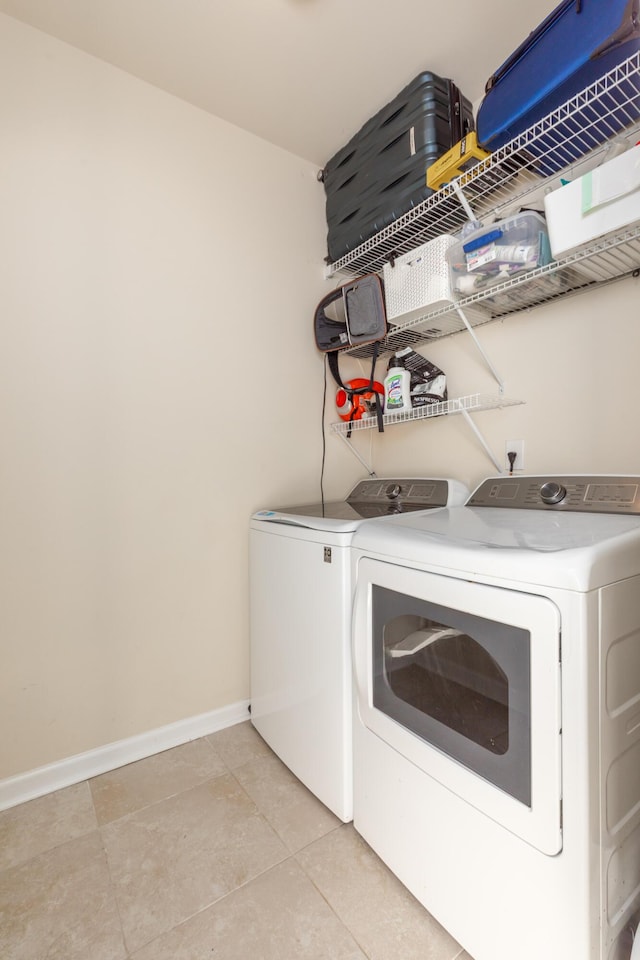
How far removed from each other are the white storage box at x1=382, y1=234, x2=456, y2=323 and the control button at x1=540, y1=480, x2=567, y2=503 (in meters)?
0.76

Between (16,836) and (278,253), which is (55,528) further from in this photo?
(278,253)

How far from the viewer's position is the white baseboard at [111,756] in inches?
56.6

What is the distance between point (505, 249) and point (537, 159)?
0.35 meters

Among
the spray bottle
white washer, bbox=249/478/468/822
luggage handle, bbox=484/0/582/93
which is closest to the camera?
luggage handle, bbox=484/0/582/93

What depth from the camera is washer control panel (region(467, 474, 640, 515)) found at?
1.18 m

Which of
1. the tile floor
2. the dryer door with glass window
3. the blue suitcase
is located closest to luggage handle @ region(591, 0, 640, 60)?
the blue suitcase

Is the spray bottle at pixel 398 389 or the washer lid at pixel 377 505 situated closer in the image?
the washer lid at pixel 377 505

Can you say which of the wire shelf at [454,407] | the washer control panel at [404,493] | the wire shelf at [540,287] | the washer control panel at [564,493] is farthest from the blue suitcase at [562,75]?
the washer control panel at [404,493]

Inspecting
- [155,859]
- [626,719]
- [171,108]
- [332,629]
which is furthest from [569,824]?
[171,108]

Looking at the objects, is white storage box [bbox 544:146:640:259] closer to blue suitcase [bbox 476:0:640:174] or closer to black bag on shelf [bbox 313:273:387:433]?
blue suitcase [bbox 476:0:640:174]

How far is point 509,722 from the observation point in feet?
2.73

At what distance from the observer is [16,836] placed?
4.28 feet

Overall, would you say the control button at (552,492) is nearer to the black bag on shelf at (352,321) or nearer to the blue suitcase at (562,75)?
the black bag on shelf at (352,321)

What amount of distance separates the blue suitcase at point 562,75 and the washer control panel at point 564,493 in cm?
105
